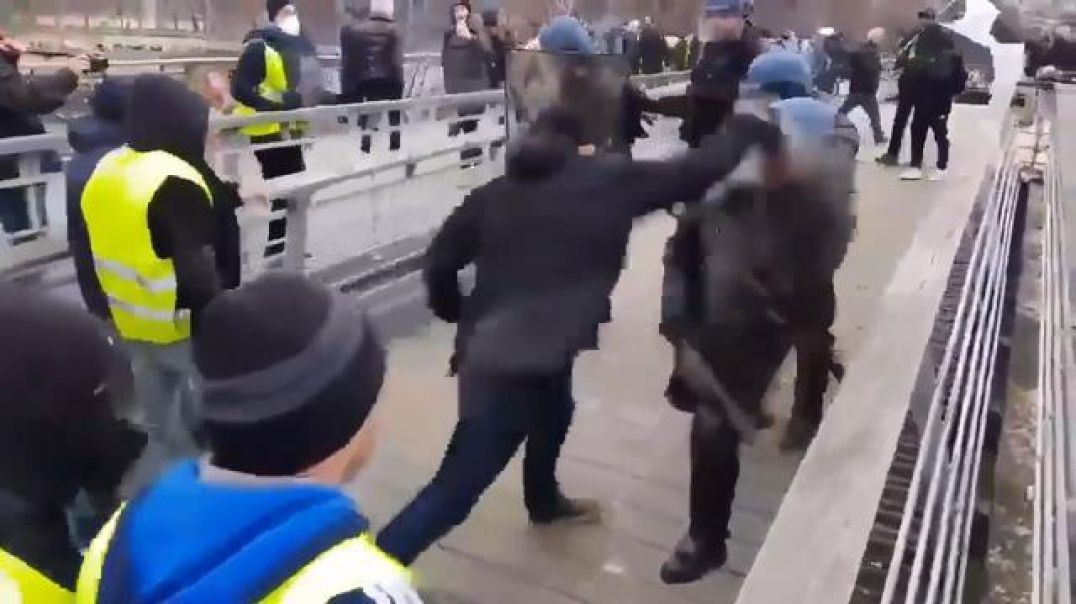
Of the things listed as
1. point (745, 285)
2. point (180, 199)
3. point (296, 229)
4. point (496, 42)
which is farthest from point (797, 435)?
point (496, 42)

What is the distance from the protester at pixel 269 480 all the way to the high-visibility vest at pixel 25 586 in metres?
0.13

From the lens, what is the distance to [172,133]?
3.13 meters

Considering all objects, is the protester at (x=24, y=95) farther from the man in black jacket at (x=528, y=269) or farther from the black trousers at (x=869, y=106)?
the black trousers at (x=869, y=106)

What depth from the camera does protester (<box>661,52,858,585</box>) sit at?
131 inches

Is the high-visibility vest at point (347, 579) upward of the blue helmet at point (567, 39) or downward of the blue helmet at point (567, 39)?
downward

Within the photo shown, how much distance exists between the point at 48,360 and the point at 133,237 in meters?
1.30

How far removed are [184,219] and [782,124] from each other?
171 centimetres

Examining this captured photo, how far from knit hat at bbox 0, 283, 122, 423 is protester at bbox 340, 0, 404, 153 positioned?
18.8 feet

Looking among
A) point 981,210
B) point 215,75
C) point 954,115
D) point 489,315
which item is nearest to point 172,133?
point 489,315

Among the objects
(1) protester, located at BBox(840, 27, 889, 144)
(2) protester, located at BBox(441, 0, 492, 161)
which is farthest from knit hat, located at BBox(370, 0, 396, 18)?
(1) protester, located at BBox(840, 27, 889, 144)

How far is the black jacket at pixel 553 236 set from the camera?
3102mm

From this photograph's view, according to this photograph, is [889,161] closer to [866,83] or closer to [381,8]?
[866,83]

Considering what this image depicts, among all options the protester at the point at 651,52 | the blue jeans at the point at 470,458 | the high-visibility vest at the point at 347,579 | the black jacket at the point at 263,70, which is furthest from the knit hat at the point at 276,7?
the protester at the point at 651,52

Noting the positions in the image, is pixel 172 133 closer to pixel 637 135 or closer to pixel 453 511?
pixel 453 511
